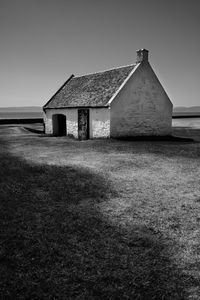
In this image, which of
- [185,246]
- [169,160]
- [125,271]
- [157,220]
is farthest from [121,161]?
→ [125,271]

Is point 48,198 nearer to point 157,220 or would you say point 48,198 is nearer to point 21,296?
point 157,220

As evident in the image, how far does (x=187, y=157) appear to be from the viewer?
48.4 ft

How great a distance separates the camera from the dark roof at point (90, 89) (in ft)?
76.5

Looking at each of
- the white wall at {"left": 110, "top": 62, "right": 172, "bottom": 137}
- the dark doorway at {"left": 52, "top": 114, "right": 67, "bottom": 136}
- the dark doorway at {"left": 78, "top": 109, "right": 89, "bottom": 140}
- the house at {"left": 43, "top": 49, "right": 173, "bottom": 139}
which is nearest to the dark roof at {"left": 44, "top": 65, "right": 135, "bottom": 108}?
the house at {"left": 43, "top": 49, "right": 173, "bottom": 139}

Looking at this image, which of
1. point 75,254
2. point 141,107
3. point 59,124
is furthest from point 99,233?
point 59,124

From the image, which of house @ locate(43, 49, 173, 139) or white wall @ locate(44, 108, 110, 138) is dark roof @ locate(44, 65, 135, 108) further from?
white wall @ locate(44, 108, 110, 138)

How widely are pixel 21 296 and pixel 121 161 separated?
10119 mm

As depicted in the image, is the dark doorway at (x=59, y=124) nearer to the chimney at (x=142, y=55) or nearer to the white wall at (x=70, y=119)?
the white wall at (x=70, y=119)

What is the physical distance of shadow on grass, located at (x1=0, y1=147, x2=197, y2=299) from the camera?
13.4ft

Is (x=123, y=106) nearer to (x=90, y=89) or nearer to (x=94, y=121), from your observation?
(x=94, y=121)

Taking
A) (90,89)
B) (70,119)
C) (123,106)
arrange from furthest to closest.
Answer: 1. (70,119)
2. (90,89)
3. (123,106)

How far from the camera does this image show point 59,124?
30.0 m

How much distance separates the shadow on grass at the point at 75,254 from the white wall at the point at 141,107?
1500 cm

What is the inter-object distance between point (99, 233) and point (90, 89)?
22.3 m
